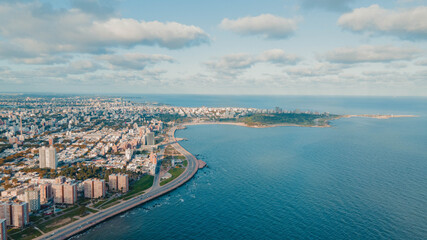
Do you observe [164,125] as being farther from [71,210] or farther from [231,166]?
[71,210]

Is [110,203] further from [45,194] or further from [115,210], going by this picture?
[45,194]

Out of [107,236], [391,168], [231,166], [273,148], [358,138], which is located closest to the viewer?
[107,236]

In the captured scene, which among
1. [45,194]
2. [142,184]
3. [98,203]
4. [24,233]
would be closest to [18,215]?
[24,233]

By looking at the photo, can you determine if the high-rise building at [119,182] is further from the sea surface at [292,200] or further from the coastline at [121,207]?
the sea surface at [292,200]

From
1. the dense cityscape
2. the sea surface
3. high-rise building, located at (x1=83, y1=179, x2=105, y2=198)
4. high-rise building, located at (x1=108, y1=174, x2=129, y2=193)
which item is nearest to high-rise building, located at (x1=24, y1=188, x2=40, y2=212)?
the dense cityscape

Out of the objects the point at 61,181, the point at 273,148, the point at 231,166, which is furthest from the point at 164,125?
the point at 61,181
